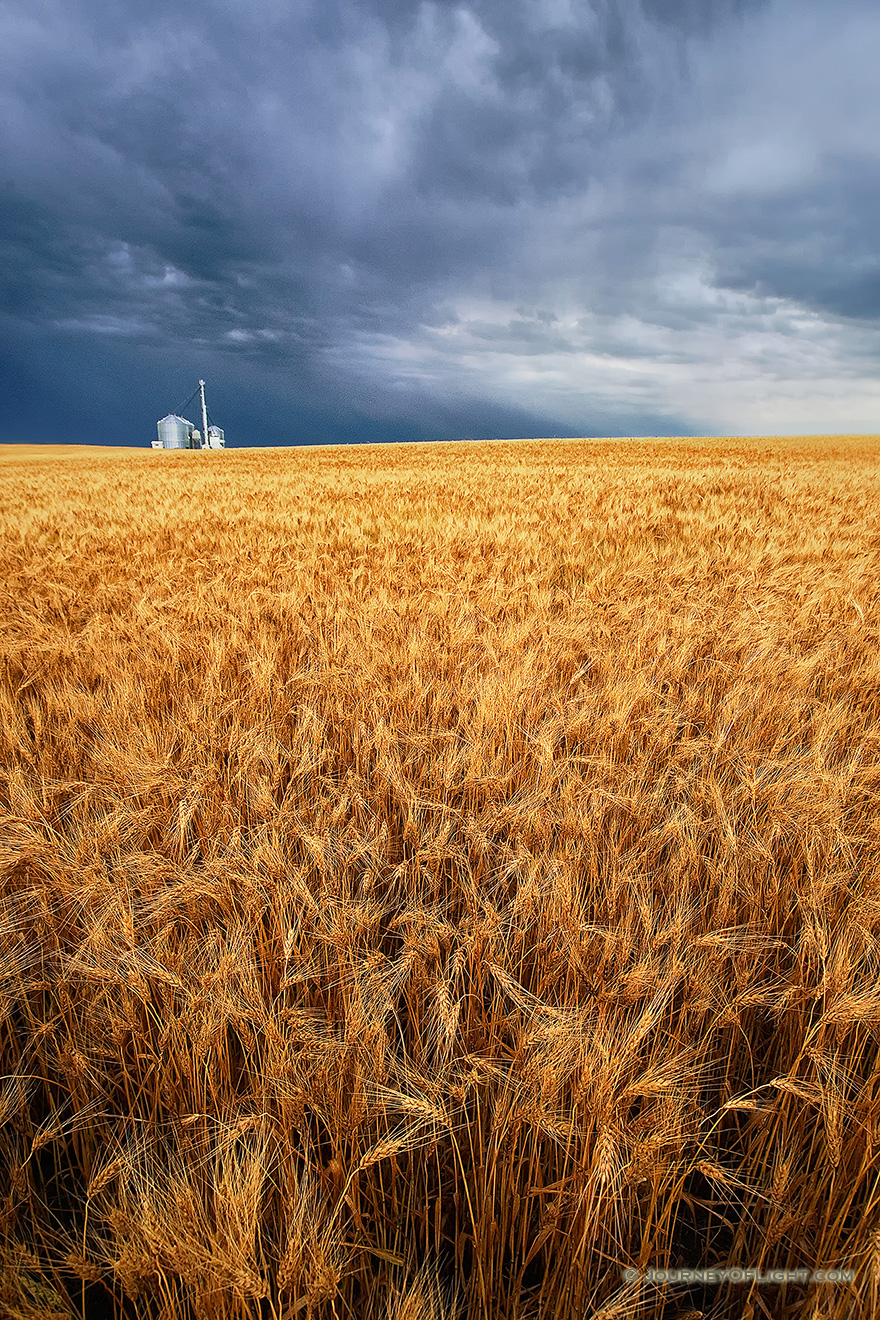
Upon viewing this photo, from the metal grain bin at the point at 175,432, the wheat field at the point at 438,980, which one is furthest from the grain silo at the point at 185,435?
the wheat field at the point at 438,980

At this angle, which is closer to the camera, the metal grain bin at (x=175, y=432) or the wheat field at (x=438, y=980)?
the wheat field at (x=438, y=980)

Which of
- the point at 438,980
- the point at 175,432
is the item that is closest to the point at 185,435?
the point at 175,432

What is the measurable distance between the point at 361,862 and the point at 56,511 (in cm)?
888

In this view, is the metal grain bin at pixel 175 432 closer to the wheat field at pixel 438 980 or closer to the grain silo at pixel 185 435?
the grain silo at pixel 185 435

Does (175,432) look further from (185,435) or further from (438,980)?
(438,980)

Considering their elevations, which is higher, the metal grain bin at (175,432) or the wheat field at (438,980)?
the metal grain bin at (175,432)

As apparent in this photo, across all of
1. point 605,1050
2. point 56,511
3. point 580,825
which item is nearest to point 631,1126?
point 605,1050

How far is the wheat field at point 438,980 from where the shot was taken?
85cm

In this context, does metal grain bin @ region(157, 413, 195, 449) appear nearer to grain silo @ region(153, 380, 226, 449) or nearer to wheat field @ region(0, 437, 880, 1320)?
grain silo @ region(153, 380, 226, 449)

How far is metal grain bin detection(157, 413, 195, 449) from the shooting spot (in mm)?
59469

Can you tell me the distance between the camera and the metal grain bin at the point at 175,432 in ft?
195

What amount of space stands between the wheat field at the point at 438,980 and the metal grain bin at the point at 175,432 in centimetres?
6597

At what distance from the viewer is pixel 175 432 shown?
2370 inches

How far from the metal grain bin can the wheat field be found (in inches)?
2597
